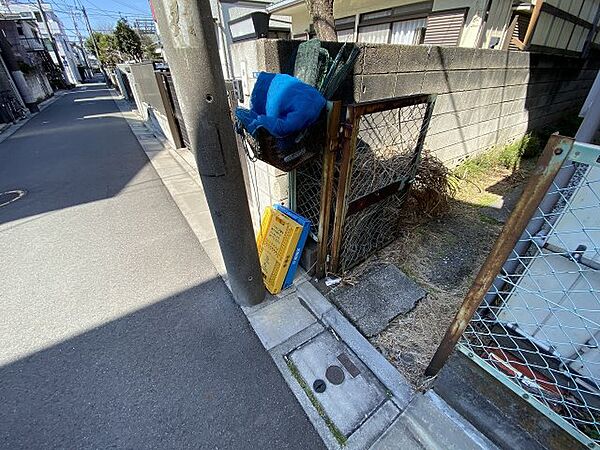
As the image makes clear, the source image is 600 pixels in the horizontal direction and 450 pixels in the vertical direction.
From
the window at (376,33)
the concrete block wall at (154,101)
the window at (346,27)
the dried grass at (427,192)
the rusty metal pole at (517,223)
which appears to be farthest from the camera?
the concrete block wall at (154,101)

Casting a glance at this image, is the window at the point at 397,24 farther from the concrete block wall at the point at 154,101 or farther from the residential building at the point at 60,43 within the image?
the residential building at the point at 60,43

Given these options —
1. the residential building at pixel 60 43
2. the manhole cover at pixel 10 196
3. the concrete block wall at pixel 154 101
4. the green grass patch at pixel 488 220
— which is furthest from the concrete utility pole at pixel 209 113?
the residential building at pixel 60 43

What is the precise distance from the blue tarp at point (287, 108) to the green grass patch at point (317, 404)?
1612mm

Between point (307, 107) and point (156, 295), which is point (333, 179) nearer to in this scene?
point (307, 107)

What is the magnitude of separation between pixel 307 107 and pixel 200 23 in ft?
2.26

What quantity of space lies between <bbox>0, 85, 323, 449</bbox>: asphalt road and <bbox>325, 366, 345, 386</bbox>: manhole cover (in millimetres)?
286

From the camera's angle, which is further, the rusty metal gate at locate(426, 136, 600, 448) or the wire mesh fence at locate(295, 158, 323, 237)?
the wire mesh fence at locate(295, 158, 323, 237)

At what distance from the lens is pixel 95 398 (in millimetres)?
1721

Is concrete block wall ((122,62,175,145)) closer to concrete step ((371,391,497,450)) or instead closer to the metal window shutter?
the metal window shutter

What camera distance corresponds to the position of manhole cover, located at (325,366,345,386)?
1.75 meters

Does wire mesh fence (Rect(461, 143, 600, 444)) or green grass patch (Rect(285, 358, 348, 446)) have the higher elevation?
wire mesh fence (Rect(461, 143, 600, 444))

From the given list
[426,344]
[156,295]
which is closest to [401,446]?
[426,344]

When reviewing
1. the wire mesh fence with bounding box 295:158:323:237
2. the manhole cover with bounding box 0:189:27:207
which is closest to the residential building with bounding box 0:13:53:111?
the manhole cover with bounding box 0:189:27:207

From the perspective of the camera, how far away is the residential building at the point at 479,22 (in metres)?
3.84
